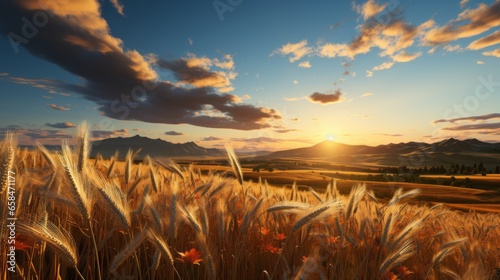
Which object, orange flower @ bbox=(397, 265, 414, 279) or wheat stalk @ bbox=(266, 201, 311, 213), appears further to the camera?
orange flower @ bbox=(397, 265, 414, 279)

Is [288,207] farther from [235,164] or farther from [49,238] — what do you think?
[49,238]

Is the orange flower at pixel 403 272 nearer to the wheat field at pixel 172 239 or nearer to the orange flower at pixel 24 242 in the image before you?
the wheat field at pixel 172 239

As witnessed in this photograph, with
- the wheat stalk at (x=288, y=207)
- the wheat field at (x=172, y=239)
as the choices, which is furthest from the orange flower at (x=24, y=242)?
the wheat stalk at (x=288, y=207)

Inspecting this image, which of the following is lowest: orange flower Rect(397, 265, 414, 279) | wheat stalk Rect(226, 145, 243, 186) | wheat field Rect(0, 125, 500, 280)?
orange flower Rect(397, 265, 414, 279)

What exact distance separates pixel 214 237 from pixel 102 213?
1.08 meters

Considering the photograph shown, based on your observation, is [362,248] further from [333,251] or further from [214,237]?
[214,237]

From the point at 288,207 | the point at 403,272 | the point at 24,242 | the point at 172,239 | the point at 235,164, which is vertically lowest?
the point at 403,272

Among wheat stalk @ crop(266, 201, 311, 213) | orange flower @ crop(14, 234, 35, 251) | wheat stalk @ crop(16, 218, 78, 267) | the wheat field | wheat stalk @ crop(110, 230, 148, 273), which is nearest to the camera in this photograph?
wheat stalk @ crop(16, 218, 78, 267)

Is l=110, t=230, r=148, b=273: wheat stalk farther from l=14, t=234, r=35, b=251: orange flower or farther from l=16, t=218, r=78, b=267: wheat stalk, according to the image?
l=14, t=234, r=35, b=251: orange flower

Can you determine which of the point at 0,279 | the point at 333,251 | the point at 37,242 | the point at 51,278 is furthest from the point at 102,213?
the point at 333,251

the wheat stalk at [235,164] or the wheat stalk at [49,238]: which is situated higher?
the wheat stalk at [235,164]

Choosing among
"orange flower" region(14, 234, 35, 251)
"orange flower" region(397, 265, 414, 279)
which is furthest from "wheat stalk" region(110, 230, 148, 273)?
"orange flower" region(397, 265, 414, 279)

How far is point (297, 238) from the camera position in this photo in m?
2.60

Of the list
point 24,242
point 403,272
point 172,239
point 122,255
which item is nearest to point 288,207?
point 172,239
